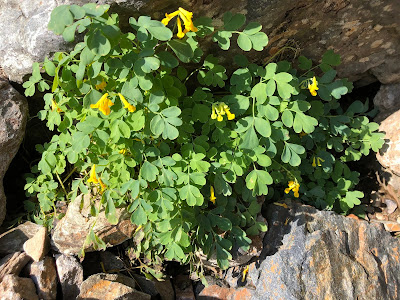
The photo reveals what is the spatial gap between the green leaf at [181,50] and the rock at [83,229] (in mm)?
1405

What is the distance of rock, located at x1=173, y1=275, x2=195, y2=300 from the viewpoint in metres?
3.08

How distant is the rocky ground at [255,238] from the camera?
2.59 meters

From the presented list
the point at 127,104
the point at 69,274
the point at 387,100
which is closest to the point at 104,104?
the point at 127,104

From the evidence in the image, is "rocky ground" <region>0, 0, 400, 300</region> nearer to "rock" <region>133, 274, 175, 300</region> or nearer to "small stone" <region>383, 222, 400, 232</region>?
"rock" <region>133, 274, 175, 300</region>

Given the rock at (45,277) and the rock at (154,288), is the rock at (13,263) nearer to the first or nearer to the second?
the rock at (45,277)

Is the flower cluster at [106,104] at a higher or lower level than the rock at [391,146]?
higher

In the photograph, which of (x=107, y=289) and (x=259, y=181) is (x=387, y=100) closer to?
(x=259, y=181)

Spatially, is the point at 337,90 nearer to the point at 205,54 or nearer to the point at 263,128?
the point at 263,128

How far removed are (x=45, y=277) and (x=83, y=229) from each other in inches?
17.8

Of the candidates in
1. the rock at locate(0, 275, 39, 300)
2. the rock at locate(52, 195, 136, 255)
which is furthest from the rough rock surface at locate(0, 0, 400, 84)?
the rock at locate(0, 275, 39, 300)

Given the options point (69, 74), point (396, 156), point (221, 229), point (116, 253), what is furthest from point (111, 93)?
point (396, 156)

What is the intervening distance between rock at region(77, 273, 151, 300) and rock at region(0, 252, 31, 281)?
Result: 0.54 metres

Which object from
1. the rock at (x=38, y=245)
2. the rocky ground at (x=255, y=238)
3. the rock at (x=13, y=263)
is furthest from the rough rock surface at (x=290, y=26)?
the rock at (x=13, y=263)

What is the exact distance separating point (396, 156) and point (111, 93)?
2.70 metres
